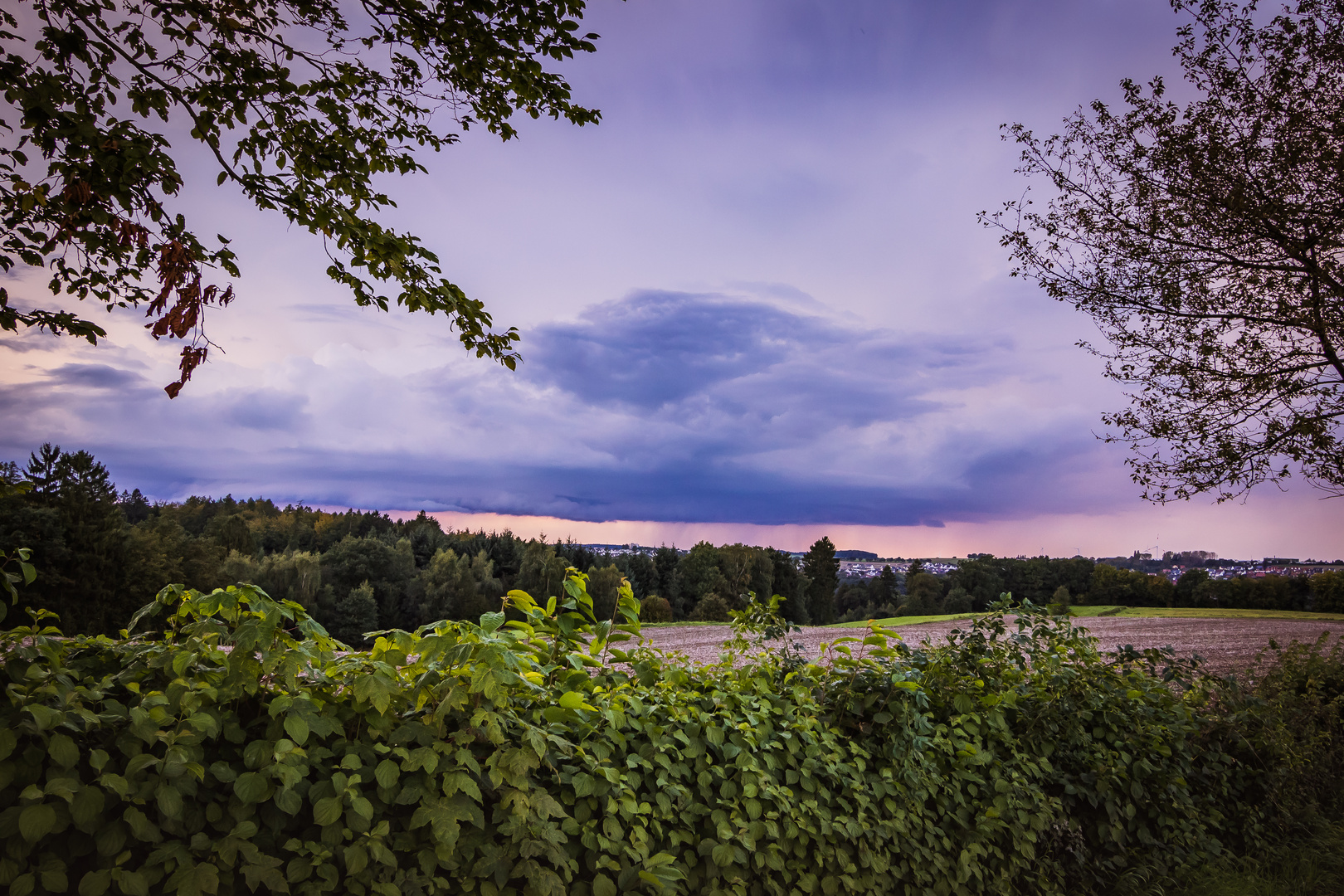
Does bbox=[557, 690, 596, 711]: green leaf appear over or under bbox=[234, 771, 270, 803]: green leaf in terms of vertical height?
over

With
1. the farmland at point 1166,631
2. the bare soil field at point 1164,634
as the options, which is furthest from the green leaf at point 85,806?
the bare soil field at point 1164,634

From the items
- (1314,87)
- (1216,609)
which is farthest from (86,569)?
(1216,609)

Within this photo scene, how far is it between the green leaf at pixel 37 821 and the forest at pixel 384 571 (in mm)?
17409

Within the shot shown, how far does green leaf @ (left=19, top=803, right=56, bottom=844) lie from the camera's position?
1.58 meters

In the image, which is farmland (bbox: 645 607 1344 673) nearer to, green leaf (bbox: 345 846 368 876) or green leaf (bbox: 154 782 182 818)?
green leaf (bbox: 345 846 368 876)

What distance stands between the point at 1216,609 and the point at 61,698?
3701 cm

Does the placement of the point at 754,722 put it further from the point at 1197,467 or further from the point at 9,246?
the point at 1197,467

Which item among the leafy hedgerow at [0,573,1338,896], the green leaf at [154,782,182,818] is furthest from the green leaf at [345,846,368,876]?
the green leaf at [154,782,182,818]

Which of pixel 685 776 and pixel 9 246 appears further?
pixel 9 246

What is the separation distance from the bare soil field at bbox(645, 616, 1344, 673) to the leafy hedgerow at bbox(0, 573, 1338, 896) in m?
8.79

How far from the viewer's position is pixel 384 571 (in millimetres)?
32125

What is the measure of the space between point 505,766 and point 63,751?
1.09 m

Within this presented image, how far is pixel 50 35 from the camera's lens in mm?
3832

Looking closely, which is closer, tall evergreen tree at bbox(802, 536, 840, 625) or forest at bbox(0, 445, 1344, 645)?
forest at bbox(0, 445, 1344, 645)
